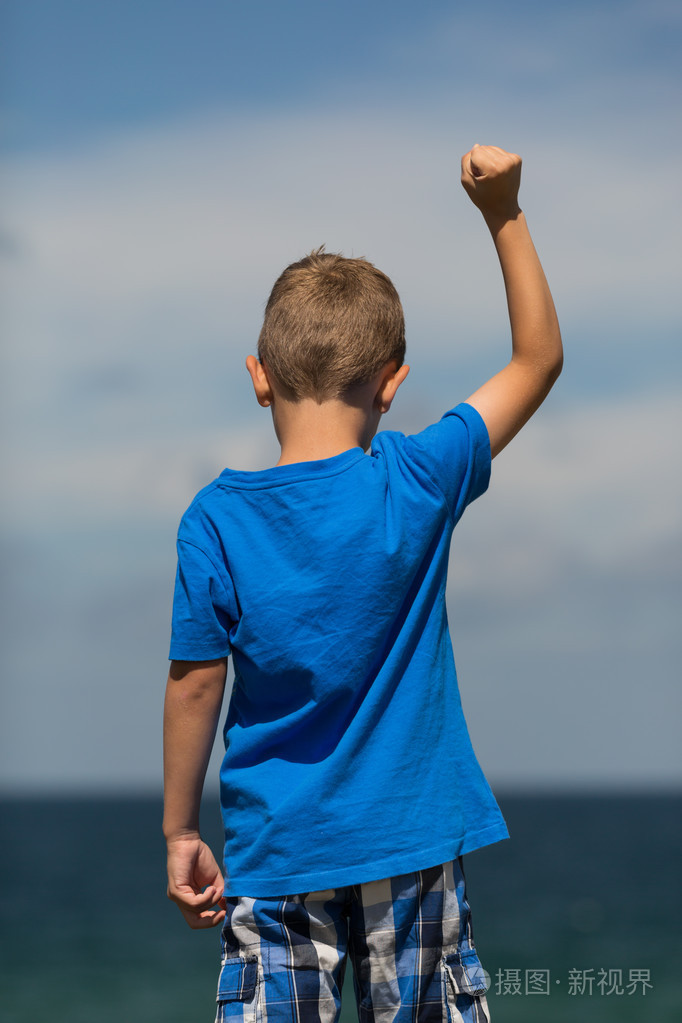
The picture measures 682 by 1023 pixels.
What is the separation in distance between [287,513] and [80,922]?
4404 centimetres

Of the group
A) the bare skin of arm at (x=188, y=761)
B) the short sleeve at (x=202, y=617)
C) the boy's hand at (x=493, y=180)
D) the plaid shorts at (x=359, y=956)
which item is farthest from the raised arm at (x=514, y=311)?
the plaid shorts at (x=359, y=956)

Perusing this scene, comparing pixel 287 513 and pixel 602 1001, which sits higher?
pixel 287 513

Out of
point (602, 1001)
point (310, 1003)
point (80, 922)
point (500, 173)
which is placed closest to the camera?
point (310, 1003)

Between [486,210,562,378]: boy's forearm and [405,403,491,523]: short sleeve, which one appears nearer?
[405,403,491,523]: short sleeve

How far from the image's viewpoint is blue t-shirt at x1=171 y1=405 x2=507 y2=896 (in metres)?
1.69

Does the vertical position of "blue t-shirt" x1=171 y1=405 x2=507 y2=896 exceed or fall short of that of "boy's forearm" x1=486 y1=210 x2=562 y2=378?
it falls short

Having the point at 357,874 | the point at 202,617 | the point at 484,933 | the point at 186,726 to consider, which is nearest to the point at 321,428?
the point at 202,617

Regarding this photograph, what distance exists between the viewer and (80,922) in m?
41.6

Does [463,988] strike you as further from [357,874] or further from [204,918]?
[204,918]

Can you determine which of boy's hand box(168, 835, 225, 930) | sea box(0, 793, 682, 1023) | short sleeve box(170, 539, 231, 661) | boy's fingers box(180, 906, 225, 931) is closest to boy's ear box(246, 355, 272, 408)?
short sleeve box(170, 539, 231, 661)

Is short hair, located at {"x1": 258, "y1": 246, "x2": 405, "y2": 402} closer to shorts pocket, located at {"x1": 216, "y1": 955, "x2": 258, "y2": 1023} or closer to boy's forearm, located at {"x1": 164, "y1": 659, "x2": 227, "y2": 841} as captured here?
boy's forearm, located at {"x1": 164, "y1": 659, "x2": 227, "y2": 841}

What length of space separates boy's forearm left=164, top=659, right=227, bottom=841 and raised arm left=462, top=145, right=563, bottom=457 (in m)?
0.63

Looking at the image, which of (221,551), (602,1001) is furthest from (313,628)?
(602,1001)

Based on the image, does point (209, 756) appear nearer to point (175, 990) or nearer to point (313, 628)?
point (313, 628)
